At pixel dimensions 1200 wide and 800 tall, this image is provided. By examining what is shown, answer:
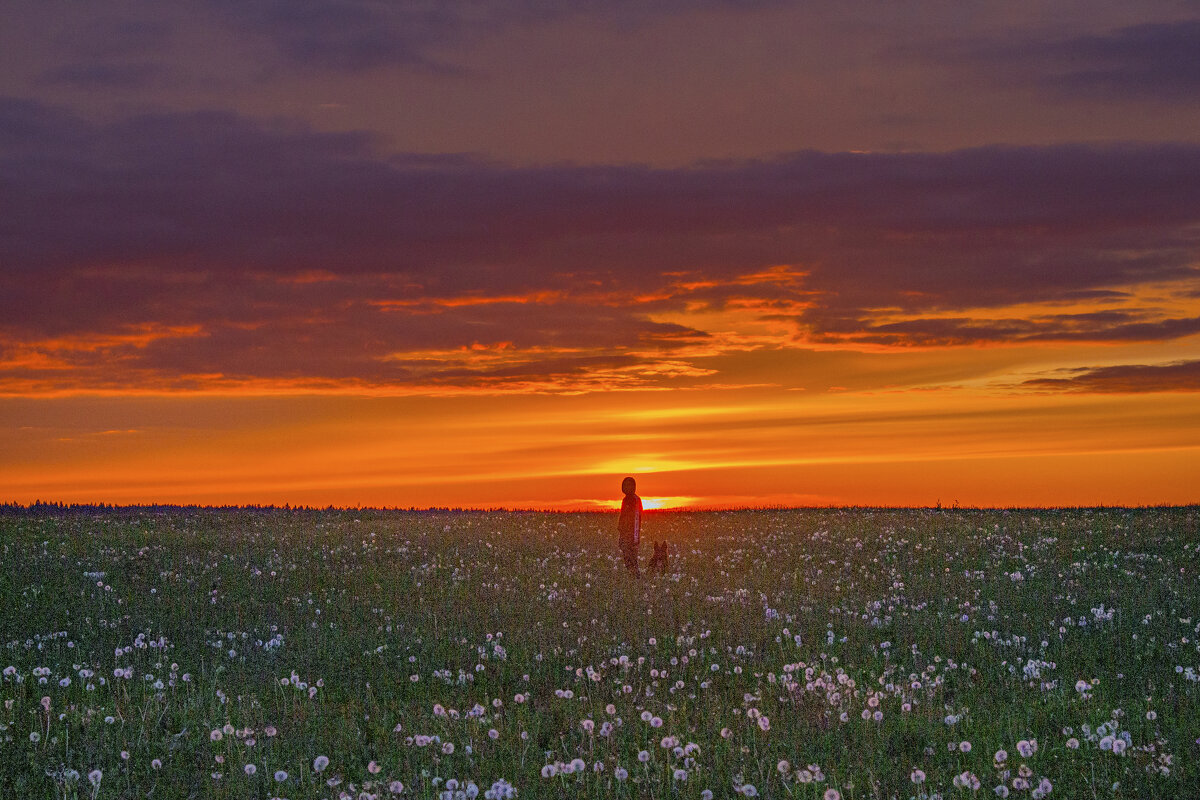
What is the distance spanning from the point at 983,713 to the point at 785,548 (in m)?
13.6

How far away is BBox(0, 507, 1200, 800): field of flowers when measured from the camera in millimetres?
8195

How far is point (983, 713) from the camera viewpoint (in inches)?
408

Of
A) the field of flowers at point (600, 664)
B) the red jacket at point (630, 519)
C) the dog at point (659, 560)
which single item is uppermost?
the red jacket at point (630, 519)

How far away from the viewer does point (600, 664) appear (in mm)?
12172

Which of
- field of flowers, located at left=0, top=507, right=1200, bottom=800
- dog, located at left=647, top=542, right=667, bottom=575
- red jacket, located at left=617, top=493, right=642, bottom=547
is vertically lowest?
field of flowers, located at left=0, top=507, right=1200, bottom=800

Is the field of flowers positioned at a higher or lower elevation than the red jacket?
lower

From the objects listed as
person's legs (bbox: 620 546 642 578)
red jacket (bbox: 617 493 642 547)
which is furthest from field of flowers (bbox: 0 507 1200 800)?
red jacket (bbox: 617 493 642 547)

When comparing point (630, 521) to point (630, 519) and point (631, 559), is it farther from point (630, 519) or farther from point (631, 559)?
point (631, 559)

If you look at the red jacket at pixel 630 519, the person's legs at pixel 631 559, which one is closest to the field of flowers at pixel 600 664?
the person's legs at pixel 631 559

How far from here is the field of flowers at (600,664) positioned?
820 cm

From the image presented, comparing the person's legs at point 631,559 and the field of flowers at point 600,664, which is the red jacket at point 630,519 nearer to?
the person's legs at point 631,559

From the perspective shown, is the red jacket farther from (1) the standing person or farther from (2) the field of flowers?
(2) the field of flowers

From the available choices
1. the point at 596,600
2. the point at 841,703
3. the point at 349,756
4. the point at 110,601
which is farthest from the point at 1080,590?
the point at 110,601

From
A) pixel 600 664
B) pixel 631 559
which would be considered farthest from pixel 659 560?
pixel 600 664
